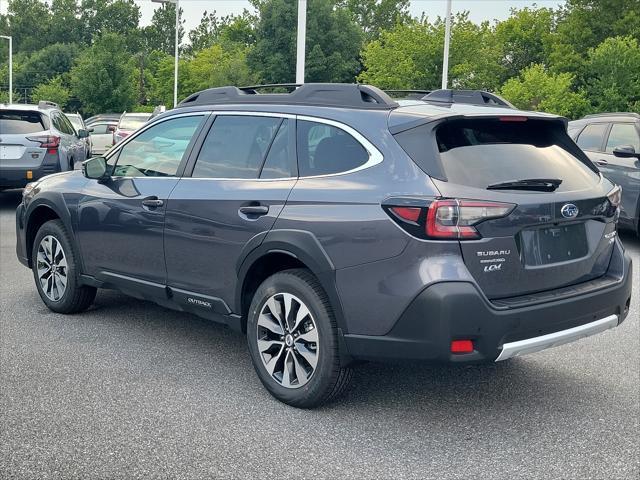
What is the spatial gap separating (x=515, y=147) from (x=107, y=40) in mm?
53456

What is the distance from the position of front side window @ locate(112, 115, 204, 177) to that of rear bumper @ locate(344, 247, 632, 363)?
196cm

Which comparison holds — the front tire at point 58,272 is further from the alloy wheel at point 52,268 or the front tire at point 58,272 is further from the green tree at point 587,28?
the green tree at point 587,28

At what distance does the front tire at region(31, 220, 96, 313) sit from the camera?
6.16m

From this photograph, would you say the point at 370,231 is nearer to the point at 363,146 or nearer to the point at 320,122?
the point at 363,146

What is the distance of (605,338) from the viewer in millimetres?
6020

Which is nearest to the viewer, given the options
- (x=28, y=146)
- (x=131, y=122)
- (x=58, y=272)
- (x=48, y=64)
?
(x=58, y=272)

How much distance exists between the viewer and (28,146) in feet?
41.8

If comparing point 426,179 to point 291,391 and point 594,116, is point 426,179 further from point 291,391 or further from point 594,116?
point 594,116

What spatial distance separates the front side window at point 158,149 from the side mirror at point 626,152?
688cm

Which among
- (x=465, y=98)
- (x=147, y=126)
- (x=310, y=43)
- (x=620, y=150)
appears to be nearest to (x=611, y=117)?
(x=620, y=150)

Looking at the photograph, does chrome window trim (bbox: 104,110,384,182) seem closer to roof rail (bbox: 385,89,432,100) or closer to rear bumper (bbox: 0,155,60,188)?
roof rail (bbox: 385,89,432,100)

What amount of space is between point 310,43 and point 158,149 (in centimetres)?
7329

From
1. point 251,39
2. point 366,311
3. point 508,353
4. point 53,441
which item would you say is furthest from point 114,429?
point 251,39

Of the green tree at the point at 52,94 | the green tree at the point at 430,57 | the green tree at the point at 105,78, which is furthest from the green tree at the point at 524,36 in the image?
the green tree at the point at 52,94
